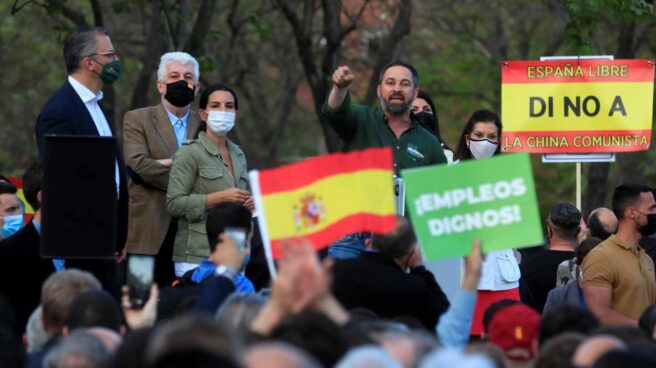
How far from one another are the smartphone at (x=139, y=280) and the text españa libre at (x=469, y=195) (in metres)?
1.38

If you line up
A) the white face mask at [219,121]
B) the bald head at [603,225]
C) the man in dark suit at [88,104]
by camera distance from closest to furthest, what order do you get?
the man in dark suit at [88,104]
the white face mask at [219,121]
the bald head at [603,225]

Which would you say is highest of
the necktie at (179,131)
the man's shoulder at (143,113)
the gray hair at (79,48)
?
the gray hair at (79,48)

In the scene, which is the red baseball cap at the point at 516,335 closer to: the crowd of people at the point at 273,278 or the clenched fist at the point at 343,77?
the crowd of people at the point at 273,278

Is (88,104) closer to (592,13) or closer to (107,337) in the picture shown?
(107,337)

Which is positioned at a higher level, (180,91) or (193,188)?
(180,91)

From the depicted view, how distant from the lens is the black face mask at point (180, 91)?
33.8 feet

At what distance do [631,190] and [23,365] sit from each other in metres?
5.56

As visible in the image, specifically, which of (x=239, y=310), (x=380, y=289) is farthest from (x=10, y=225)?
(x=239, y=310)

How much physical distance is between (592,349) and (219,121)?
14.8 ft

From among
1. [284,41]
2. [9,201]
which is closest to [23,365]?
[9,201]

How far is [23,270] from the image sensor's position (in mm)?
9039

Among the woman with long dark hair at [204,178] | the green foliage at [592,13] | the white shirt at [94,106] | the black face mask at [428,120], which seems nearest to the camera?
the white shirt at [94,106]

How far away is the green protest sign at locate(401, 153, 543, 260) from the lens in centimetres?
755

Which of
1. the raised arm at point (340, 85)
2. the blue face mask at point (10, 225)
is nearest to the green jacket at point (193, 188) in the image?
the raised arm at point (340, 85)
